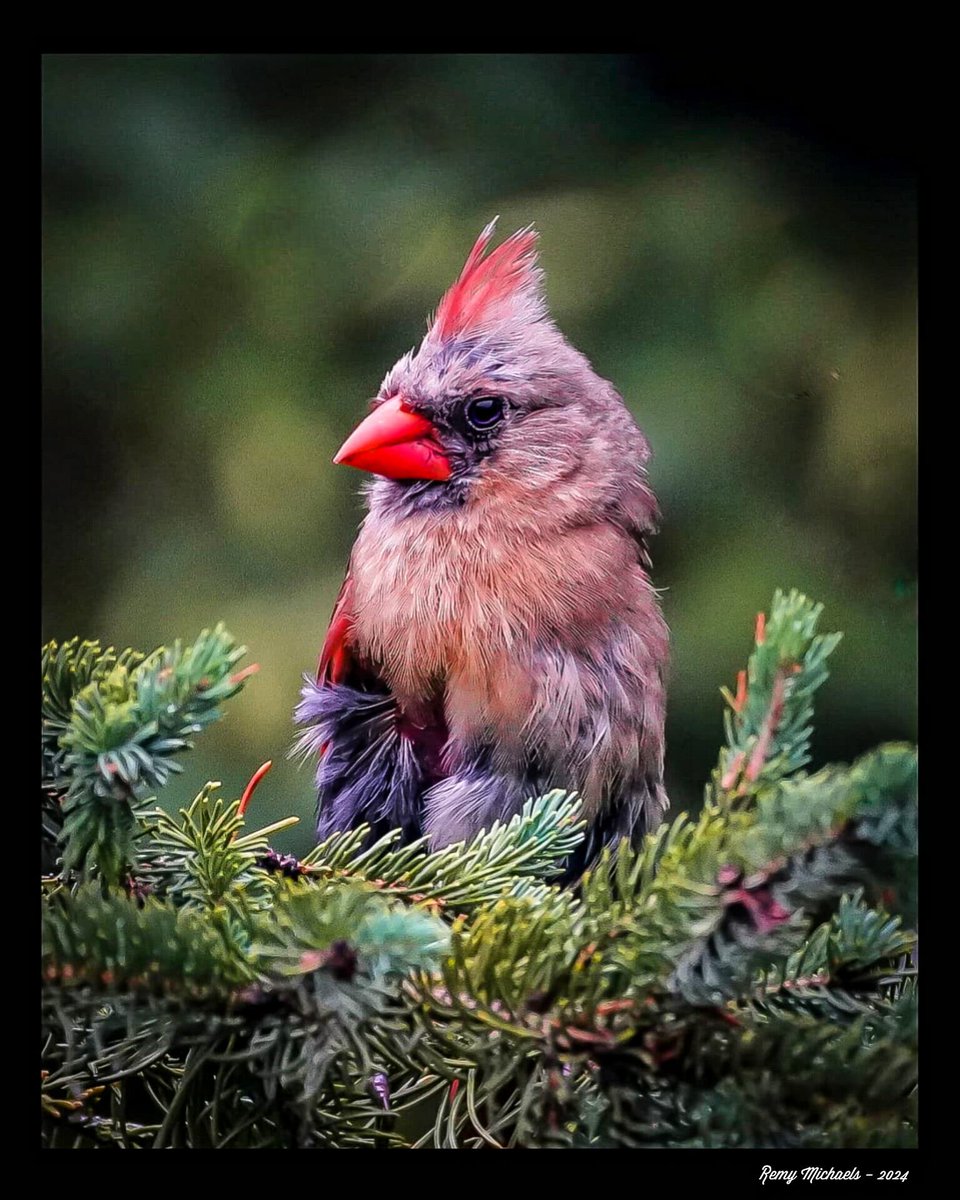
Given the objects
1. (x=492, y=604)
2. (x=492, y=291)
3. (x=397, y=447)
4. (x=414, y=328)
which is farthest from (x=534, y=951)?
(x=414, y=328)

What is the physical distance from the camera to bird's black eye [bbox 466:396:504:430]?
6.53 ft

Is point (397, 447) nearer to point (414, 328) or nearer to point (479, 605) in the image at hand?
point (479, 605)

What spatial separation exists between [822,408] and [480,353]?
2.62 ft

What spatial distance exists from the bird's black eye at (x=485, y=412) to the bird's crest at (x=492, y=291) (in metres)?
0.14

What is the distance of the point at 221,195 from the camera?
2.58m

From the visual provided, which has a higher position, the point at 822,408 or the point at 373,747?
the point at 822,408

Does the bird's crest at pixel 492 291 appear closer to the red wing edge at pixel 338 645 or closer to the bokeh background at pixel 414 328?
the bokeh background at pixel 414 328

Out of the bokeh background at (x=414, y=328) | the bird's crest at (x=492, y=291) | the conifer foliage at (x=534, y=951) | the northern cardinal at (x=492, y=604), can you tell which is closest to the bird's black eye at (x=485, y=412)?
the northern cardinal at (x=492, y=604)

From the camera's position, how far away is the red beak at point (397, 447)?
1.94 m

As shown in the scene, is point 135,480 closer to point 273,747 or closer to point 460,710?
point 273,747

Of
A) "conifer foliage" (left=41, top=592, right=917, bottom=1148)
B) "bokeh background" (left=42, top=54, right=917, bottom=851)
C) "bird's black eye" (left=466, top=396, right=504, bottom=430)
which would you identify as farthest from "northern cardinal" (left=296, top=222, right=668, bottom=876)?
"conifer foliage" (left=41, top=592, right=917, bottom=1148)

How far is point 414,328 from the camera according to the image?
254cm

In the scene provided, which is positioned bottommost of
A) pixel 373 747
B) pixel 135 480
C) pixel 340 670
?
pixel 373 747
